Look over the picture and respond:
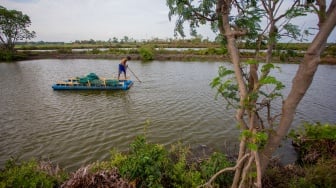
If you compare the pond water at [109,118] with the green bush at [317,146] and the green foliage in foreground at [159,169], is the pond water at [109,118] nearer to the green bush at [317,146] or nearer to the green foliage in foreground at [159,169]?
the green foliage in foreground at [159,169]

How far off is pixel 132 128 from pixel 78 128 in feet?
6.03

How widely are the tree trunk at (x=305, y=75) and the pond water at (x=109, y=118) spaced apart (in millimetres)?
3044

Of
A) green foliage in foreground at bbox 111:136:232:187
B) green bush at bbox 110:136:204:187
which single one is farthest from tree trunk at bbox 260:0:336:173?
green bush at bbox 110:136:204:187

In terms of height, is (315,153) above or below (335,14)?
below

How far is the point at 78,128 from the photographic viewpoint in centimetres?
755

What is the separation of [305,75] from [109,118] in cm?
724

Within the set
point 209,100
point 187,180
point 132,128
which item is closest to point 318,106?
point 209,100

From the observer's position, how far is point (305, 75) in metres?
2.57

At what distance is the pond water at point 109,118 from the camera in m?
6.33

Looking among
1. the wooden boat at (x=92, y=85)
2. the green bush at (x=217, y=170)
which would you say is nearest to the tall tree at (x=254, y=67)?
the green bush at (x=217, y=170)

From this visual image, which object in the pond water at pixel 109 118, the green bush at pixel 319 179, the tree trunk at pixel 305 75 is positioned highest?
the tree trunk at pixel 305 75

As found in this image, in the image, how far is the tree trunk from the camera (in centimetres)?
241

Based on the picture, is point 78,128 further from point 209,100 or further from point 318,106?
point 318,106

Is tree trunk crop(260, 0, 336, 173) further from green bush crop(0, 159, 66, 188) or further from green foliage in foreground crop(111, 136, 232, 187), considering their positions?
green bush crop(0, 159, 66, 188)
